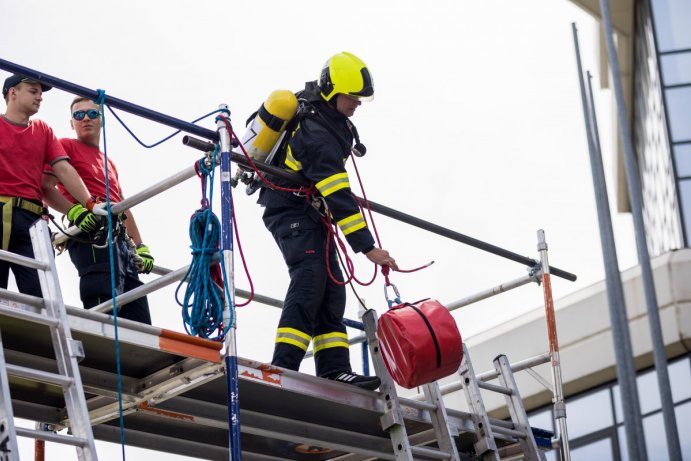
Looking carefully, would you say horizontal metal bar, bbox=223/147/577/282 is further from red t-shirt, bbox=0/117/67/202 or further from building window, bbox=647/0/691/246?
building window, bbox=647/0/691/246

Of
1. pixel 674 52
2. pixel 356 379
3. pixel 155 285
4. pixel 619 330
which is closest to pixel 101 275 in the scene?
pixel 155 285

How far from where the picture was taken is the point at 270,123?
7.07 metres

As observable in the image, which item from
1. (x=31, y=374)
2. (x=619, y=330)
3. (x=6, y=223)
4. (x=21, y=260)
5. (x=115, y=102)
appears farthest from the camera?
(x=619, y=330)

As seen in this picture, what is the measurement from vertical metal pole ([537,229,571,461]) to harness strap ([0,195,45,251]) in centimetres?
401

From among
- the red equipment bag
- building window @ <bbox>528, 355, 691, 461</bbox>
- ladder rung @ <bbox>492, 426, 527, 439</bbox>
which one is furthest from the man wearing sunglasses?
building window @ <bbox>528, 355, 691, 461</bbox>

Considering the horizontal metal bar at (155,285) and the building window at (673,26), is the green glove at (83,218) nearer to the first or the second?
the horizontal metal bar at (155,285)

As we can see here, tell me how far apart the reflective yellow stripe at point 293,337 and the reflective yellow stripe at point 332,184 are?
2.75ft

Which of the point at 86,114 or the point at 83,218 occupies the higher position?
the point at 86,114

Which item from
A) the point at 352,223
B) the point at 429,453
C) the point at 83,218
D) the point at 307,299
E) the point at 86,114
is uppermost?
the point at 86,114

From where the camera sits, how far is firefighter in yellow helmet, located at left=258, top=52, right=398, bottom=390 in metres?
6.71

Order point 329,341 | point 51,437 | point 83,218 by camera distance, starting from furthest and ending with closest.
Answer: point 329,341 < point 83,218 < point 51,437

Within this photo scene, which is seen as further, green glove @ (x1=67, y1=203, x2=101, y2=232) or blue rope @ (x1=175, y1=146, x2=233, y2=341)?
green glove @ (x1=67, y1=203, x2=101, y2=232)

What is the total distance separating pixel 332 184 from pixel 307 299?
0.71 metres

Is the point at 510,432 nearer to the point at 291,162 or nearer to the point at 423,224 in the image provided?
the point at 423,224
